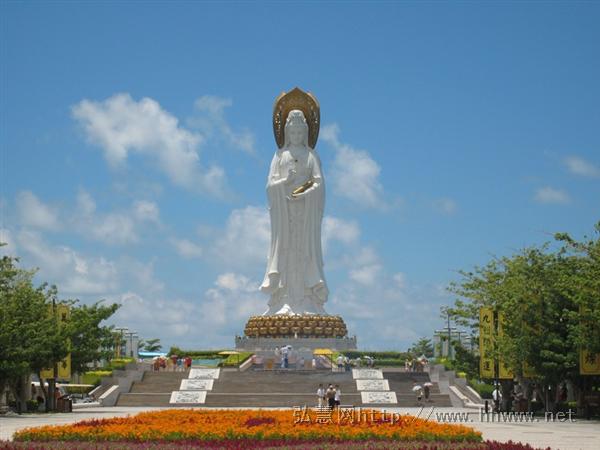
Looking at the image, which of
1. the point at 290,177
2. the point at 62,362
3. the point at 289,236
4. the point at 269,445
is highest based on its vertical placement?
the point at 290,177

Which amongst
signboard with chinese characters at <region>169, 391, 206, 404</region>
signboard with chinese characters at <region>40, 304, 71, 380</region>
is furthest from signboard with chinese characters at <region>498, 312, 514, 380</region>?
signboard with chinese characters at <region>40, 304, 71, 380</region>

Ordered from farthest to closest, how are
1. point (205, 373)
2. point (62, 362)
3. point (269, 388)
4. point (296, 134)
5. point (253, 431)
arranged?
1. point (296, 134)
2. point (205, 373)
3. point (269, 388)
4. point (62, 362)
5. point (253, 431)

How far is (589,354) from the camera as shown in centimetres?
2367

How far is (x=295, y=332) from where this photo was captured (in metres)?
47.4

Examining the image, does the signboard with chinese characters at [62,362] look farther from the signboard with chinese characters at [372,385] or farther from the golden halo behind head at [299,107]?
the golden halo behind head at [299,107]

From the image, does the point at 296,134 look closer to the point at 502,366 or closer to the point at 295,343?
the point at 295,343

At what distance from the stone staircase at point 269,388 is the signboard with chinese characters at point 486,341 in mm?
4230

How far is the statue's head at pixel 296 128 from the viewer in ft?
161

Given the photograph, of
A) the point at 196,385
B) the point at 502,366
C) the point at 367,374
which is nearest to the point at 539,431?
the point at 502,366

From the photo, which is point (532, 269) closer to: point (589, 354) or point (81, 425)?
point (589, 354)

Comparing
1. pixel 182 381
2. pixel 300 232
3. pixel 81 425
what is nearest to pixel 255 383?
pixel 182 381

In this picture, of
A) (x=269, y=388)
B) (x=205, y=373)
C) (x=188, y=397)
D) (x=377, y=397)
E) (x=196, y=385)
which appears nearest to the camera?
(x=188, y=397)

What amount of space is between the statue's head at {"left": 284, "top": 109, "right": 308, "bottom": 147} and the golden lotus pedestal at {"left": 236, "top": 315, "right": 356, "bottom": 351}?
8.61 meters

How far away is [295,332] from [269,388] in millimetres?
12636
